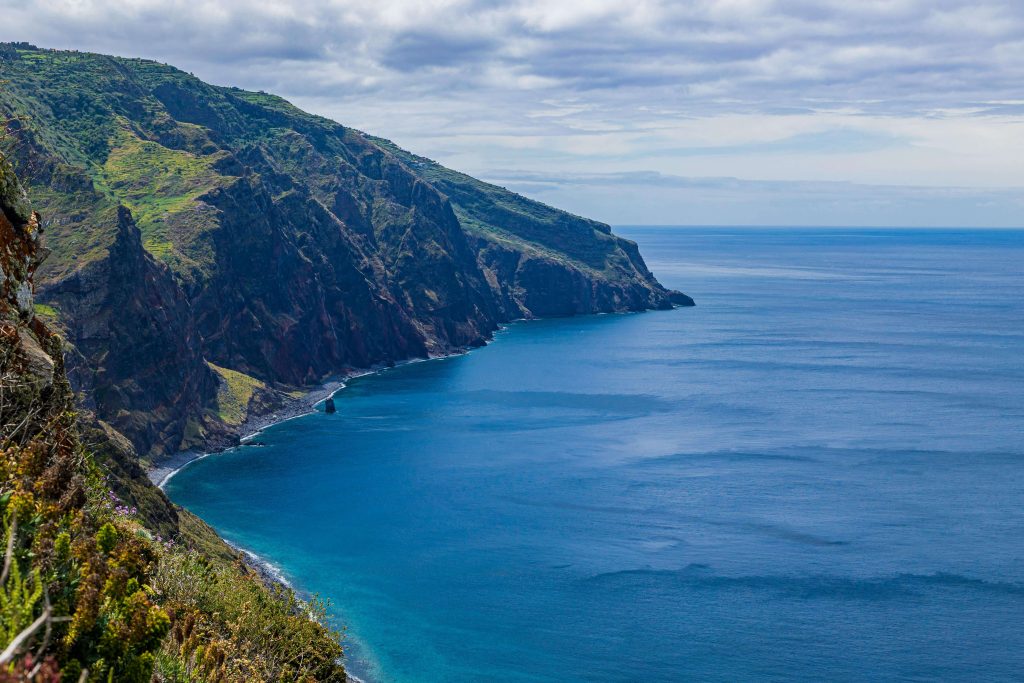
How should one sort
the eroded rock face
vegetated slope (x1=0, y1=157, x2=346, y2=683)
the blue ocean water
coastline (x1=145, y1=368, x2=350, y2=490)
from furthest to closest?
the eroded rock face → coastline (x1=145, y1=368, x2=350, y2=490) → the blue ocean water → vegetated slope (x1=0, y1=157, x2=346, y2=683)

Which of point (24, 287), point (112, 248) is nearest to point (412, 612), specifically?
point (24, 287)

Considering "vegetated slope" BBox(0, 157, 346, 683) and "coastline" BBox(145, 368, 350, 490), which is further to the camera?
"coastline" BBox(145, 368, 350, 490)

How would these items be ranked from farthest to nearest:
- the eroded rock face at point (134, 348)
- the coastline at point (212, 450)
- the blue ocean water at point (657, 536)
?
the eroded rock face at point (134, 348), the coastline at point (212, 450), the blue ocean water at point (657, 536)

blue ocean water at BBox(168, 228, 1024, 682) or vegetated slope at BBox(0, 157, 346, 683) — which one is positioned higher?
vegetated slope at BBox(0, 157, 346, 683)

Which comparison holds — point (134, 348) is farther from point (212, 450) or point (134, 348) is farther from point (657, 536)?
point (657, 536)

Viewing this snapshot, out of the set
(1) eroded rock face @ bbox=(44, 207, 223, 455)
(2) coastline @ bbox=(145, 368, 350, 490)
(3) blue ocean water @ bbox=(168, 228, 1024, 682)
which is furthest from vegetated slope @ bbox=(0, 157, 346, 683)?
(1) eroded rock face @ bbox=(44, 207, 223, 455)

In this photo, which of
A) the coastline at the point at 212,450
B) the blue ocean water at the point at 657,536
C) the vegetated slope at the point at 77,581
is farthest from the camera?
the coastline at the point at 212,450

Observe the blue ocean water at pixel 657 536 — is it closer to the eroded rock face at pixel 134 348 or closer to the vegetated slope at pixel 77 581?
the eroded rock face at pixel 134 348

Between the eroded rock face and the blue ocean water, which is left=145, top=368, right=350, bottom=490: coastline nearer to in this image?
the blue ocean water

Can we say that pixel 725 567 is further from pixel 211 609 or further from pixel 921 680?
pixel 211 609

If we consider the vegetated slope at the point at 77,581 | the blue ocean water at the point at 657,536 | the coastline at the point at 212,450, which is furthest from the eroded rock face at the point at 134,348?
the vegetated slope at the point at 77,581
